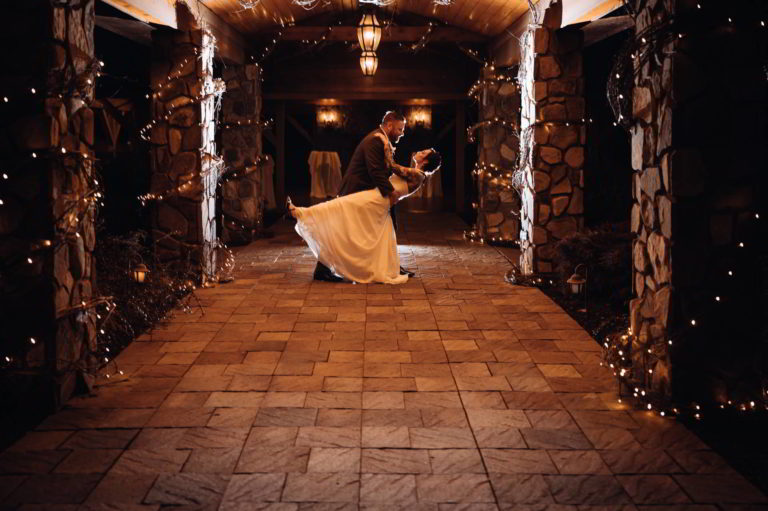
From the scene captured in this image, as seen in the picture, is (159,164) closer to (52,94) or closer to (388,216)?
(388,216)

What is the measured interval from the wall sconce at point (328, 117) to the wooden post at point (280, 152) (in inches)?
88.7

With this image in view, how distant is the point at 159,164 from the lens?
25.1 ft

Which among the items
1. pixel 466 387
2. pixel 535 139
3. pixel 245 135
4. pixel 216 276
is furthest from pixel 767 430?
pixel 245 135

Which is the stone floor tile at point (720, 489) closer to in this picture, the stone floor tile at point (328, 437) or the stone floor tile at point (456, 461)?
the stone floor tile at point (456, 461)

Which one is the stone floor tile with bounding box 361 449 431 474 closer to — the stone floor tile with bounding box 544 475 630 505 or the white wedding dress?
the stone floor tile with bounding box 544 475 630 505

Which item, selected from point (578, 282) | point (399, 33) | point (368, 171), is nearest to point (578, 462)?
point (578, 282)

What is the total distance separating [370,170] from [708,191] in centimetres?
444

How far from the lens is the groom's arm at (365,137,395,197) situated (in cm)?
788

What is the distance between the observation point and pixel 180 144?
761cm

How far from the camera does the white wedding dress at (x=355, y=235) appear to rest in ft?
25.5

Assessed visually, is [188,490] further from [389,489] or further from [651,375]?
[651,375]

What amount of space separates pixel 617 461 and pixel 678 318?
0.92 meters

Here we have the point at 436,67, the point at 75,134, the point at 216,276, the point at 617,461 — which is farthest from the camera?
the point at 436,67

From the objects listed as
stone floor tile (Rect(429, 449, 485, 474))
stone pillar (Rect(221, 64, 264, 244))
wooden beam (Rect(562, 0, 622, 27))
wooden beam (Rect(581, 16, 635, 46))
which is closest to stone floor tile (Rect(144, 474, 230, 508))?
stone floor tile (Rect(429, 449, 485, 474))
